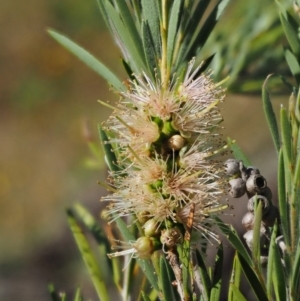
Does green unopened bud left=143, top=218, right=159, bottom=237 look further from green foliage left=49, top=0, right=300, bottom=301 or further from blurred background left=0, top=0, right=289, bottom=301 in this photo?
blurred background left=0, top=0, right=289, bottom=301

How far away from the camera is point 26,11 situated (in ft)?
13.0

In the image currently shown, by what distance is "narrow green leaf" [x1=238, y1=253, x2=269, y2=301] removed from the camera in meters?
0.37

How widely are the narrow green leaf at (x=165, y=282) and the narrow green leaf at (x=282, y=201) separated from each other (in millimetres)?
80

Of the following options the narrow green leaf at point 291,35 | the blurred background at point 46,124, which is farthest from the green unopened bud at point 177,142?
the blurred background at point 46,124

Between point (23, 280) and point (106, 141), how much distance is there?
2.28 meters

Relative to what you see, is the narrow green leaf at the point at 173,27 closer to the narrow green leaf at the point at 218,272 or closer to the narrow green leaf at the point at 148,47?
the narrow green leaf at the point at 148,47

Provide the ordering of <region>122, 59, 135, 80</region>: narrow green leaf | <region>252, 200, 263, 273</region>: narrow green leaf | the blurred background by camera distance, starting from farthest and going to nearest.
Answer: the blurred background, <region>122, 59, 135, 80</region>: narrow green leaf, <region>252, 200, 263, 273</region>: narrow green leaf

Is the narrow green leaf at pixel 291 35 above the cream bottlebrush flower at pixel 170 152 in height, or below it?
above

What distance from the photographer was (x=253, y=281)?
0.37 m

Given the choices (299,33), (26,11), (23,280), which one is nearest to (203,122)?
(299,33)

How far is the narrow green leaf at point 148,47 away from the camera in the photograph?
41 centimetres

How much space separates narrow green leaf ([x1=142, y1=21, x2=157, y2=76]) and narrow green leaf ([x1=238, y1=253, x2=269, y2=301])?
0.50 feet

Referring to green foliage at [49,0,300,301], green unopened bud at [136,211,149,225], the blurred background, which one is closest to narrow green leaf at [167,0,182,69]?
green foliage at [49,0,300,301]

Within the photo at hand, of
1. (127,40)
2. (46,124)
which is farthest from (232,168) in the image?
(46,124)
